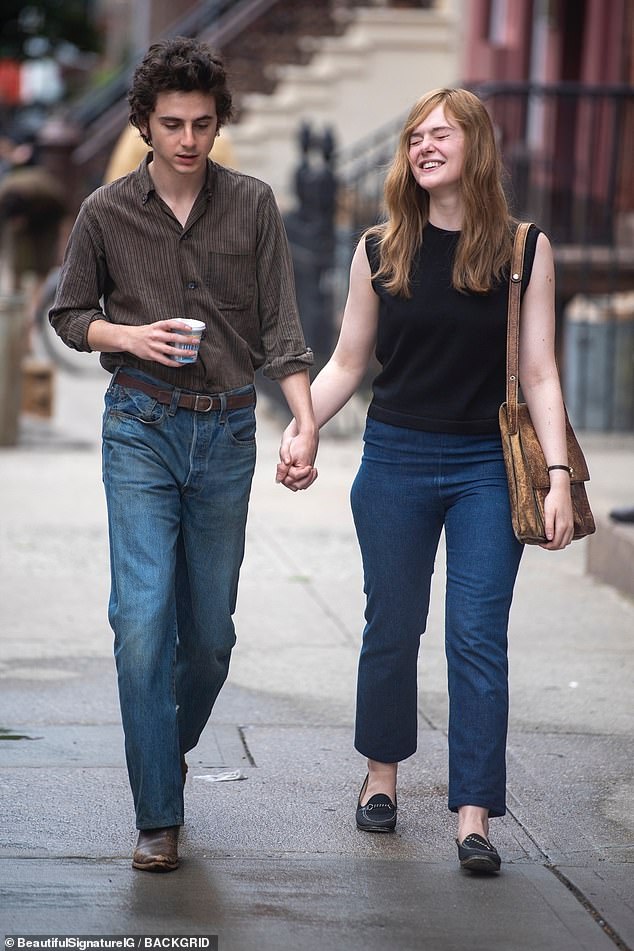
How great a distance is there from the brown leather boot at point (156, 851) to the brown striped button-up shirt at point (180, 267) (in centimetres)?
110

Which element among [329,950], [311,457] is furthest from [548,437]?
[329,950]

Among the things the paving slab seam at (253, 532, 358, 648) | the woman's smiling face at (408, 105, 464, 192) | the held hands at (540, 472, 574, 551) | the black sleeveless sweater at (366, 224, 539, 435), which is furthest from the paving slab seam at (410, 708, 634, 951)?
the paving slab seam at (253, 532, 358, 648)

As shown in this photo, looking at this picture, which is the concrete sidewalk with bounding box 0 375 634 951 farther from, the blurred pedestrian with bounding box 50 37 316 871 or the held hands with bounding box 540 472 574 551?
the held hands with bounding box 540 472 574 551

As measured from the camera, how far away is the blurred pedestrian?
3.77 m

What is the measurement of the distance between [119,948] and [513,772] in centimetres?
170

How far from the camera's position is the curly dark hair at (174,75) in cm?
372

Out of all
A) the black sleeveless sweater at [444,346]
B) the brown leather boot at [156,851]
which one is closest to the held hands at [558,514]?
the black sleeveless sweater at [444,346]

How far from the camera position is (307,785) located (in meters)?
4.55

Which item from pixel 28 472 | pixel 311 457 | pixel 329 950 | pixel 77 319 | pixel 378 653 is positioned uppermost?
pixel 77 319

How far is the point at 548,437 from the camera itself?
13.0ft

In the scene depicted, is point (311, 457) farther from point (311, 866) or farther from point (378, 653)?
point (311, 866)

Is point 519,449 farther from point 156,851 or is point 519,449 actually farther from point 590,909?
point 156,851

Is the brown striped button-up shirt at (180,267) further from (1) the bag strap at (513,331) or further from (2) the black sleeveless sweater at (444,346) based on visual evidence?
(1) the bag strap at (513,331)

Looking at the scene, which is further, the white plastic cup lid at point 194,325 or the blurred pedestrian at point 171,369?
the blurred pedestrian at point 171,369
